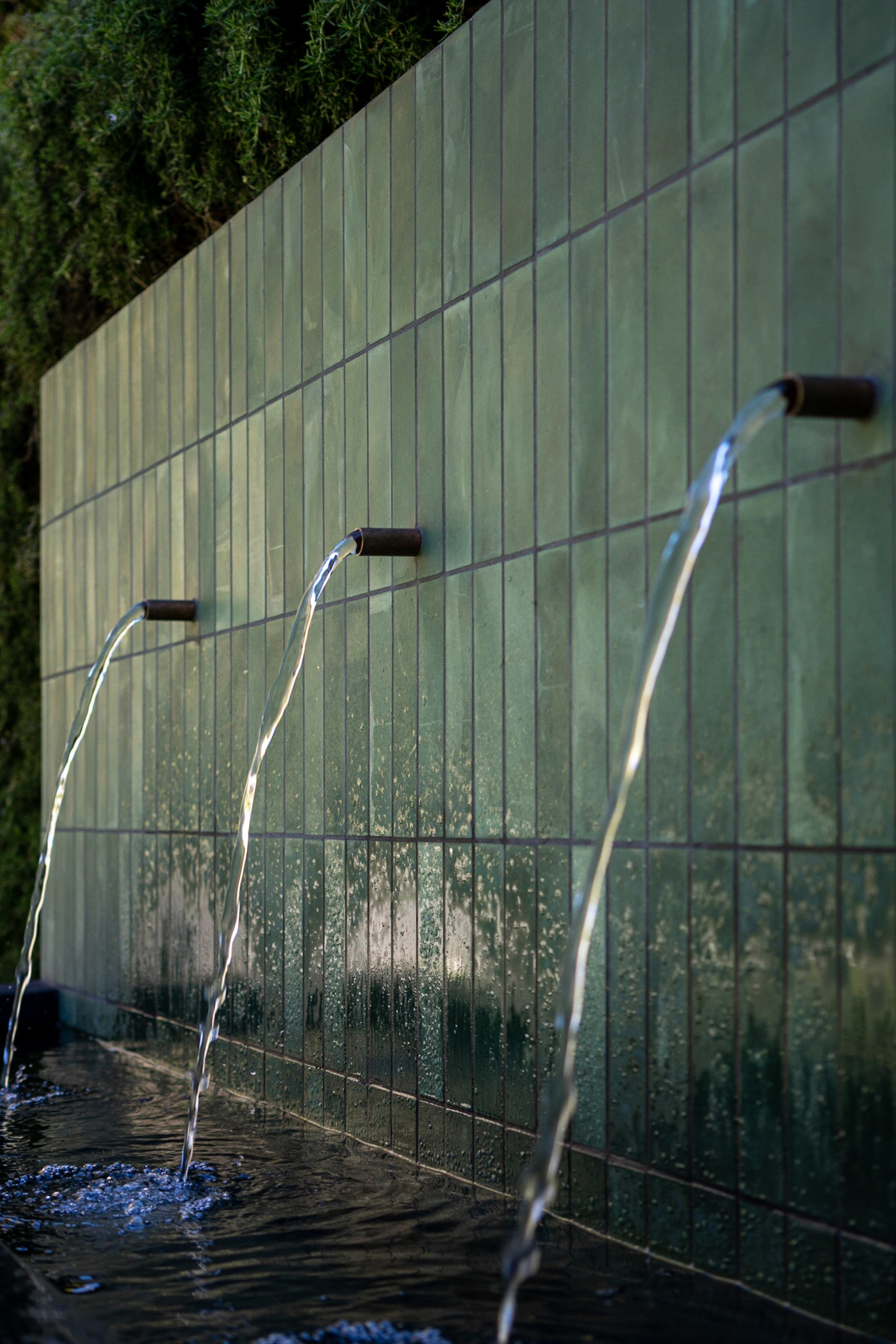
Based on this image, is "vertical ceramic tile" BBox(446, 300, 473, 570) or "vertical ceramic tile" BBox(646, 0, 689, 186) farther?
"vertical ceramic tile" BBox(446, 300, 473, 570)

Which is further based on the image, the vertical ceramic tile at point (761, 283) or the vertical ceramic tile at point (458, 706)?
the vertical ceramic tile at point (458, 706)

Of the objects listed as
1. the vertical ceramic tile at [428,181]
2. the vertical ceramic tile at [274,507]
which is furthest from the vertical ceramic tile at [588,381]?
the vertical ceramic tile at [274,507]

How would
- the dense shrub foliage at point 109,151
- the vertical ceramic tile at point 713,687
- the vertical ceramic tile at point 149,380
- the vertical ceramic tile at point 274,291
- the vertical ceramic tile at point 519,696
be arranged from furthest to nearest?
the vertical ceramic tile at point 149,380
the dense shrub foliage at point 109,151
the vertical ceramic tile at point 274,291
the vertical ceramic tile at point 519,696
the vertical ceramic tile at point 713,687

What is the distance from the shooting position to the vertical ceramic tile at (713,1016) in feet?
12.9

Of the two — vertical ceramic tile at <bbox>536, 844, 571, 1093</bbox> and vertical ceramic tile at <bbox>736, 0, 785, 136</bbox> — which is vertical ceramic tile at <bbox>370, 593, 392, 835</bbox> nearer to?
vertical ceramic tile at <bbox>536, 844, 571, 1093</bbox>

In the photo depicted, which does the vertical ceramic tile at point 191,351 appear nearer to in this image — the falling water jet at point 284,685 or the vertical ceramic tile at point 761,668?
the falling water jet at point 284,685

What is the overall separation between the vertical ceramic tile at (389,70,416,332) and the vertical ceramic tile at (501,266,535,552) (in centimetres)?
81

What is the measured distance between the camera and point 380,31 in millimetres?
7348

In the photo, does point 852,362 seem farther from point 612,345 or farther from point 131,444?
point 131,444

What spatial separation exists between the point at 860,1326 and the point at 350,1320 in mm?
1139

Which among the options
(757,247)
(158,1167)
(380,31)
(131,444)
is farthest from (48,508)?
(757,247)

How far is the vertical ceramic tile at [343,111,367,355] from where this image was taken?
6.29 meters

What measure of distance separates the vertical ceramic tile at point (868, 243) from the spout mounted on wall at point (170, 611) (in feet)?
15.5

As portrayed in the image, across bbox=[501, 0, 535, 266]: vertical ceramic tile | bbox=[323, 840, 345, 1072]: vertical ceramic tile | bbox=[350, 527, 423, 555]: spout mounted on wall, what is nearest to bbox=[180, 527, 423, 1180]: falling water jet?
bbox=[350, 527, 423, 555]: spout mounted on wall
